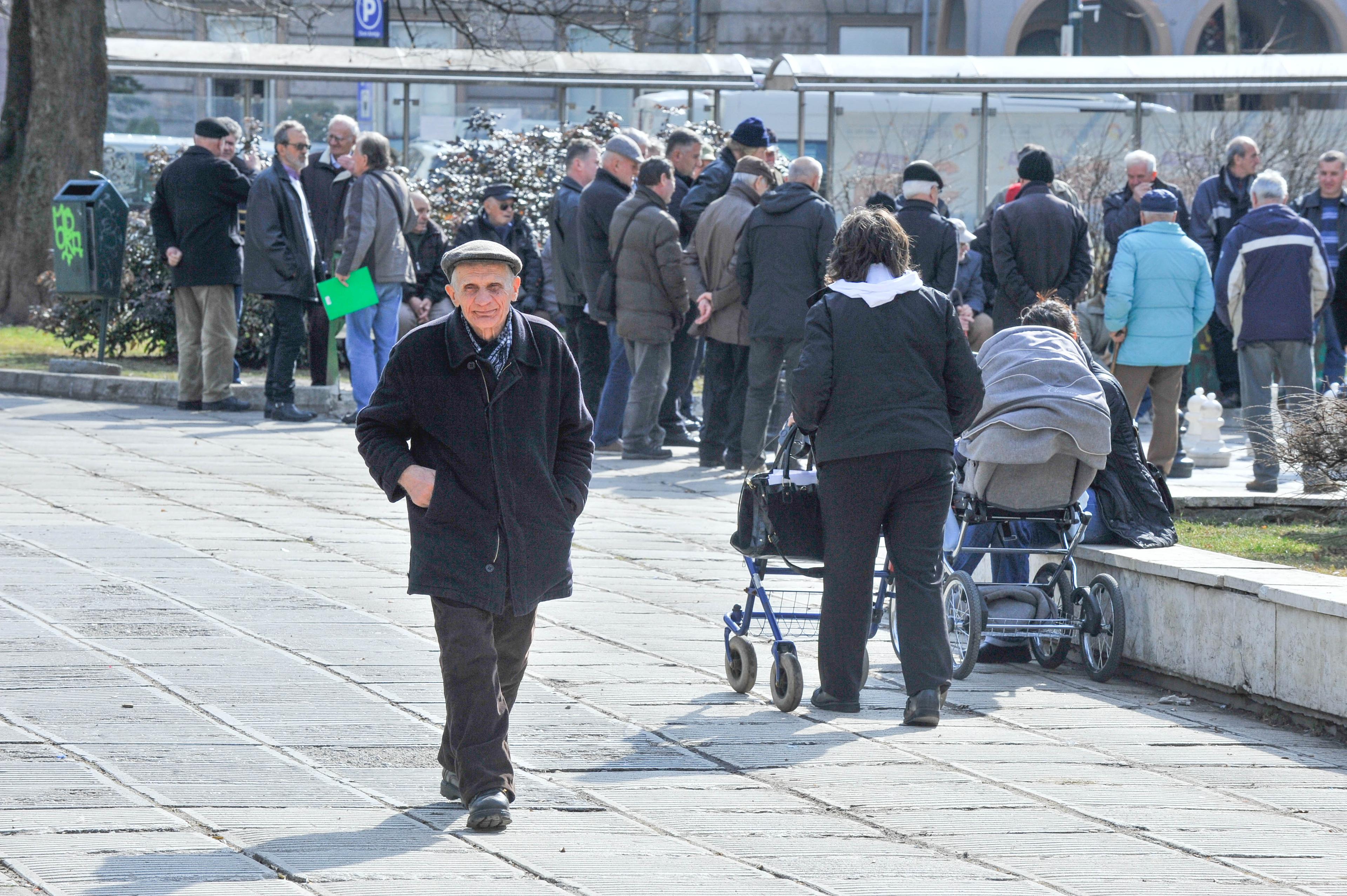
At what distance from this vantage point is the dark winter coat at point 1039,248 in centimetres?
1112

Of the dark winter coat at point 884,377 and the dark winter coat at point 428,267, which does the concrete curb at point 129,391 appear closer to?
the dark winter coat at point 428,267

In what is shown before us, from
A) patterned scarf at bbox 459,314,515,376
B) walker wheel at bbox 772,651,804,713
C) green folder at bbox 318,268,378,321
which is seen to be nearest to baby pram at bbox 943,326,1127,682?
walker wheel at bbox 772,651,804,713

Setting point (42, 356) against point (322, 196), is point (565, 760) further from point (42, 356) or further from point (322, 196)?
point (42, 356)

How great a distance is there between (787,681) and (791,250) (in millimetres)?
4893

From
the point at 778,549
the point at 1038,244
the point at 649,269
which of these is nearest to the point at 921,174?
the point at 1038,244

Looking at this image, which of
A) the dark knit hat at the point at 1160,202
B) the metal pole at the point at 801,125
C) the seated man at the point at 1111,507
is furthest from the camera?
the metal pole at the point at 801,125

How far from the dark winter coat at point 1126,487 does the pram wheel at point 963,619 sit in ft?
2.58

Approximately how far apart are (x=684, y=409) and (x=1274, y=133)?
7.63m

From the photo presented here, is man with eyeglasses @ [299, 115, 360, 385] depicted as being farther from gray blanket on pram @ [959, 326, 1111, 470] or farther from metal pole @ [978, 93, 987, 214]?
metal pole @ [978, 93, 987, 214]

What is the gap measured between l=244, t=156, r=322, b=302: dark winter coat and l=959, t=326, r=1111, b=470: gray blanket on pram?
6.60m

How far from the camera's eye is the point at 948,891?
440cm

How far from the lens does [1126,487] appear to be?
773 cm

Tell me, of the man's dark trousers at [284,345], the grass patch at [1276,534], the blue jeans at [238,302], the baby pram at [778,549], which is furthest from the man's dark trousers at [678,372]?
the baby pram at [778,549]

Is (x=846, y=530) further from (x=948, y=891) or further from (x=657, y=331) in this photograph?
(x=657, y=331)
